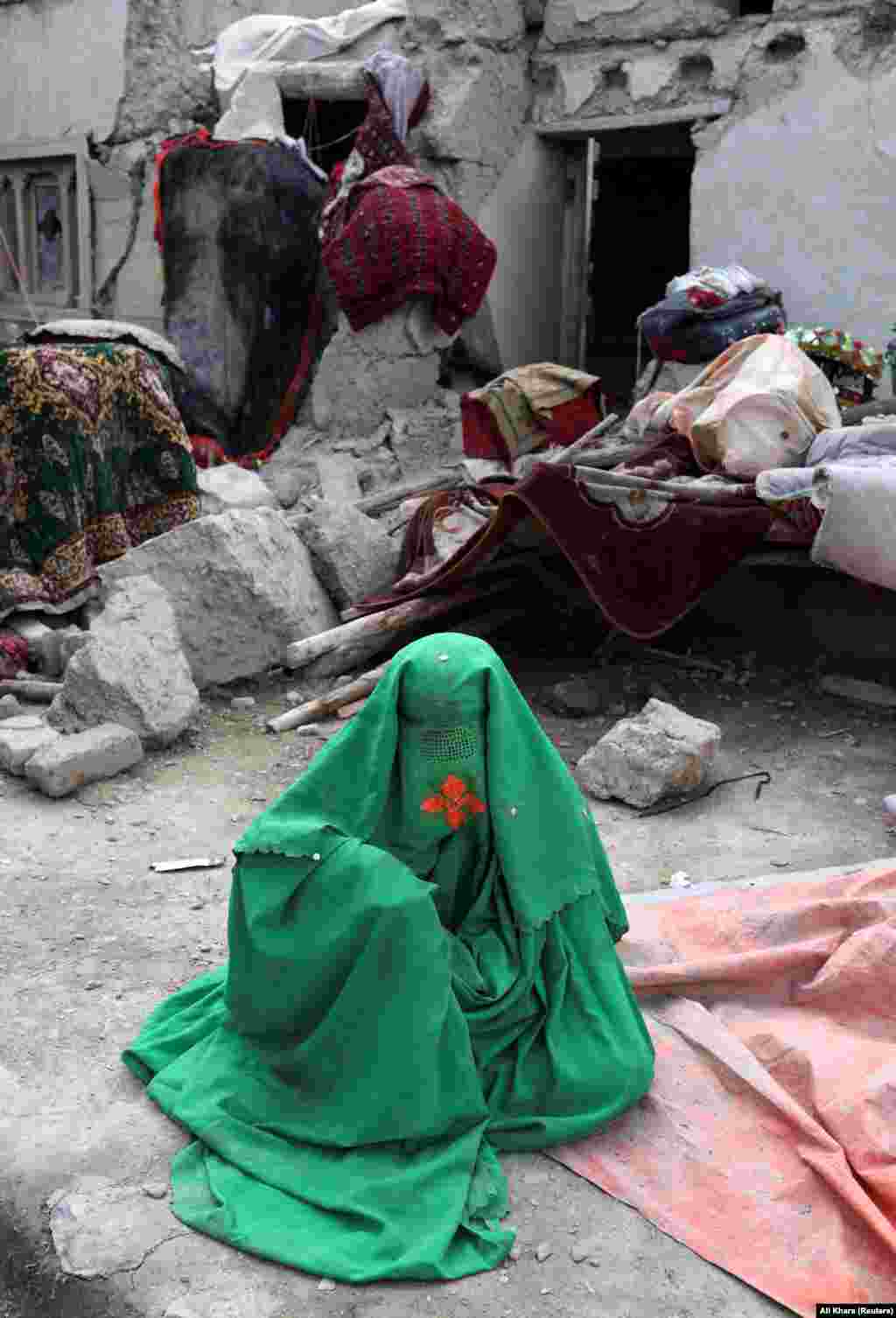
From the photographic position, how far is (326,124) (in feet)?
33.3

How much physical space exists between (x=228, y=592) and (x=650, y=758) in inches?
86.7

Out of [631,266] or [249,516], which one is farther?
[631,266]

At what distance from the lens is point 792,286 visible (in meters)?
8.23

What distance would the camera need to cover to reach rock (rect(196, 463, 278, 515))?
25.4 feet

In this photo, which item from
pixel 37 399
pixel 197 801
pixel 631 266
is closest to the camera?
pixel 197 801

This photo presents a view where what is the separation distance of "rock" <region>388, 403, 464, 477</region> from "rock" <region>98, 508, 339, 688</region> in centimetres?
264

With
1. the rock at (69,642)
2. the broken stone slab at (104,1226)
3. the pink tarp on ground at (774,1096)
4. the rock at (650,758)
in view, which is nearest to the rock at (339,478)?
the rock at (69,642)

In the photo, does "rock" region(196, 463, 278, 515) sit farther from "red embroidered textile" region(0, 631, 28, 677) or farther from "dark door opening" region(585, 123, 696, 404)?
"dark door opening" region(585, 123, 696, 404)

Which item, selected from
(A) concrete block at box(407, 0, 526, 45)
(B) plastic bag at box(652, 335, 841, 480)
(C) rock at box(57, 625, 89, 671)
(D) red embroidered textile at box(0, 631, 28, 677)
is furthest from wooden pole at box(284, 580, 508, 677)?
(A) concrete block at box(407, 0, 526, 45)

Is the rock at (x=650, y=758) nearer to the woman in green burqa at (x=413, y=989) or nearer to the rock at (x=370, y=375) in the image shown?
the woman in green burqa at (x=413, y=989)

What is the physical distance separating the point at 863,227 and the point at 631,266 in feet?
18.8

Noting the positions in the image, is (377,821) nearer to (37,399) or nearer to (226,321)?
(37,399)

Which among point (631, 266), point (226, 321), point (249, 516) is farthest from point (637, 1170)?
point (631, 266)

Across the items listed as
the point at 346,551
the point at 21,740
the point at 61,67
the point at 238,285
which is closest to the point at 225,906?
the point at 21,740
